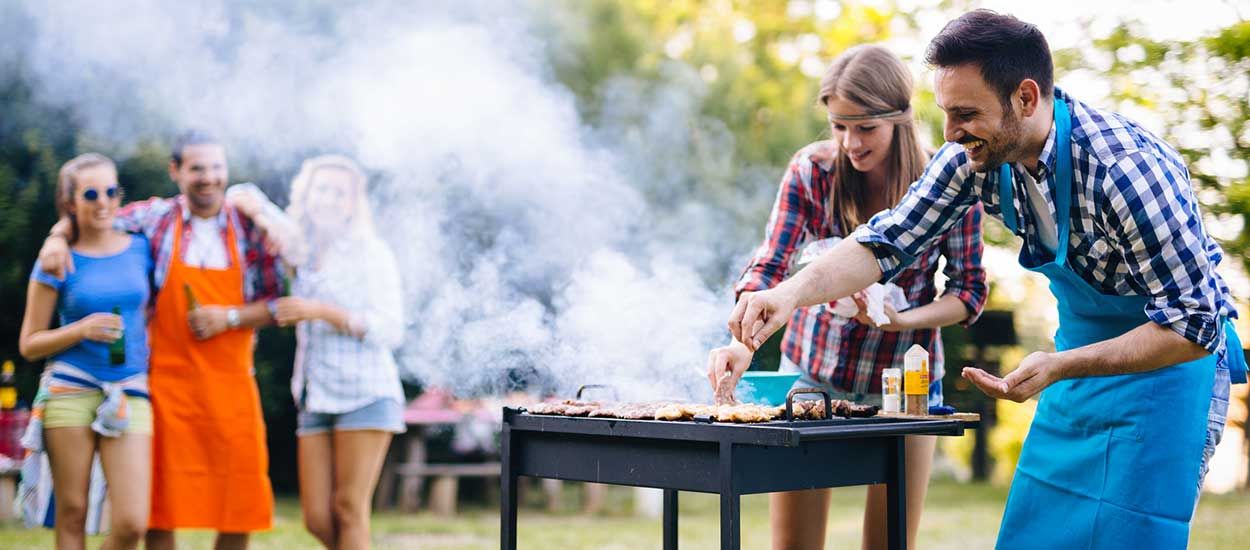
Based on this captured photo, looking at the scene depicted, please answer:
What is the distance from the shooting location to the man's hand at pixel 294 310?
469 centimetres

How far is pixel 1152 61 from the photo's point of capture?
5.52m

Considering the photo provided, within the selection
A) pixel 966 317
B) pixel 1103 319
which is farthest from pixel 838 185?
pixel 1103 319

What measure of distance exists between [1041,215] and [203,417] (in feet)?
11.0

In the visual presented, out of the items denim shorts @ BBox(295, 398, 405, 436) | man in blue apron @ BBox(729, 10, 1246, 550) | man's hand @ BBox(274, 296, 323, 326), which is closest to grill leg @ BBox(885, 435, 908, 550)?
man in blue apron @ BBox(729, 10, 1246, 550)

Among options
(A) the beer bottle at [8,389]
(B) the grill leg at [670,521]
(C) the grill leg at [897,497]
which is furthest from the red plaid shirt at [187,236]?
(C) the grill leg at [897,497]

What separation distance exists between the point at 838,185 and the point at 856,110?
228mm

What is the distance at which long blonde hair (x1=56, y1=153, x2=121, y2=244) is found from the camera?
4.44 m

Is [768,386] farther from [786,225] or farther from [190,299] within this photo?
[190,299]

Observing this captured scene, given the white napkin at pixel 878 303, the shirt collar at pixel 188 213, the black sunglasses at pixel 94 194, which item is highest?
the black sunglasses at pixel 94 194

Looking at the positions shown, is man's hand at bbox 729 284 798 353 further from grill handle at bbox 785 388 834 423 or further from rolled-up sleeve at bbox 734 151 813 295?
rolled-up sleeve at bbox 734 151 813 295

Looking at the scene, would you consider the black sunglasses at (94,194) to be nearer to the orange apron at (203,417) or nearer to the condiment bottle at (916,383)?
the orange apron at (203,417)

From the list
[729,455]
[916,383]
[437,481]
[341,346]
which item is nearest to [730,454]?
[729,455]

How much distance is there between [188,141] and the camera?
469cm

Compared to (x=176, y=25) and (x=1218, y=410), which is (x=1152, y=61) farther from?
(x=176, y=25)
